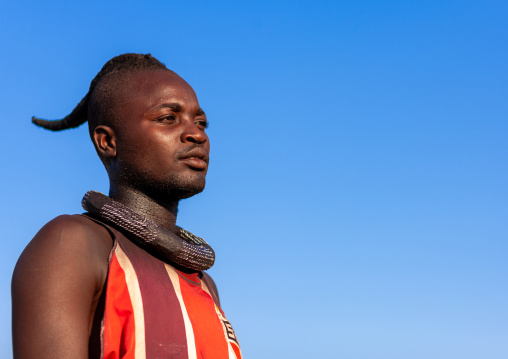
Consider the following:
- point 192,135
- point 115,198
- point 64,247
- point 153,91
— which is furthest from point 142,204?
point 64,247

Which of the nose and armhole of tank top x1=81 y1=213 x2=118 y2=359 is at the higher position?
the nose

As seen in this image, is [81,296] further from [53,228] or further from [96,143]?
[96,143]

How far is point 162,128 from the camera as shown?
463 cm

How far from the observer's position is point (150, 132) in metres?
4.59

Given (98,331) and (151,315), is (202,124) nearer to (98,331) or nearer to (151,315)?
(151,315)

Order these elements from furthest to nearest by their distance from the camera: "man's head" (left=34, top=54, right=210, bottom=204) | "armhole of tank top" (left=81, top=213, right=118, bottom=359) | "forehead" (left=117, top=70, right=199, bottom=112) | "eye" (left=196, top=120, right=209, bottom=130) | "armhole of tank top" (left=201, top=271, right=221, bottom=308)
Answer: "armhole of tank top" (left=201, top=271, right=221, bottom=308), "eye" (left=196, top=120, right=209, bottom=130), "forehead" (left=117, top=70, right=199, bottom=112), "man's head" (left=34, top=54, right=210, bottom=204), "armhole of tank top" (left=81, top=213, right=118, bottom=359)

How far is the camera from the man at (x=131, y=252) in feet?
11.9

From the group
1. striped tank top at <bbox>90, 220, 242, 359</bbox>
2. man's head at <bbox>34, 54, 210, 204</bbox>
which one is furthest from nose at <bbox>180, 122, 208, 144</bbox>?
striped tank top at <bbox>90, 220, 242, 359</bbox>

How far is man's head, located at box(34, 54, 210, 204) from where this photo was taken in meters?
4.58

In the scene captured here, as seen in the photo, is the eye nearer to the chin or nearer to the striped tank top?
the chin

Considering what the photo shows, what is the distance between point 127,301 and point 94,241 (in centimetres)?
42

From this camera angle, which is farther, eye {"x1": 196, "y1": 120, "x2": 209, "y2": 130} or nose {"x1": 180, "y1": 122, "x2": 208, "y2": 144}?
eye {"x1": 196, "y1": 120, "x2": 209, "y2": 130}

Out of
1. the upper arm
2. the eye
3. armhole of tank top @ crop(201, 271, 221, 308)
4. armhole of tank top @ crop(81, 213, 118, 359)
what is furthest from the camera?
armhole of tank top @ crop(201, 271, 221, 308)

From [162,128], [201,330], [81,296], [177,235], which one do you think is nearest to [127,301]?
[81,296]
